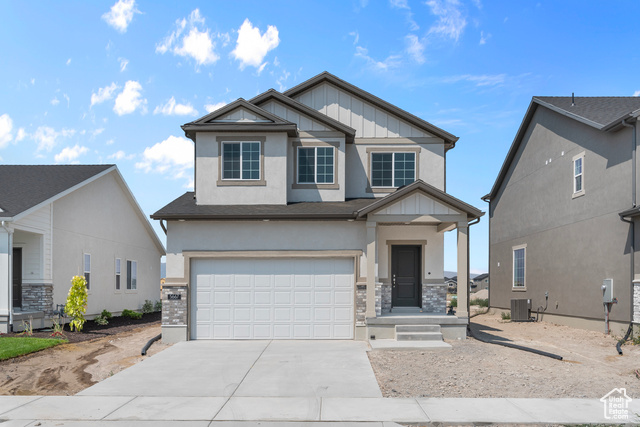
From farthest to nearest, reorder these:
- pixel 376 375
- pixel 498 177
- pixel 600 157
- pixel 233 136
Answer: pixel 498 177
pixel 600 157
pixel 233 136
pixel 376 375

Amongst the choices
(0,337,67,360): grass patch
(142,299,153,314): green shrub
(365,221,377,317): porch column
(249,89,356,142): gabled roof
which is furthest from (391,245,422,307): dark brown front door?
(142,299,153,314): green shrub

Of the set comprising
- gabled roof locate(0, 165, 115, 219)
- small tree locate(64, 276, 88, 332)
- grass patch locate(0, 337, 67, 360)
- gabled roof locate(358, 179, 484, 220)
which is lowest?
grass patch locate(0, 337, 67, 360)

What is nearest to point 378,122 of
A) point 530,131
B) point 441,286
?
point 441,286

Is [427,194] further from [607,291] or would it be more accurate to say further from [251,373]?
[251,373]

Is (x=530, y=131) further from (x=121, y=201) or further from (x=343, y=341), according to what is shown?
(x=121, y=201)

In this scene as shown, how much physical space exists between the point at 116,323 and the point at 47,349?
7.33 m

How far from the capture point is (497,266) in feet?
88.6

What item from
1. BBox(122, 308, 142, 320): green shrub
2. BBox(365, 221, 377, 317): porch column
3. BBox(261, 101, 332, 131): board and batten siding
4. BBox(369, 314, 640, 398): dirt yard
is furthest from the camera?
BBox(122, 308, 142, 320): green shrub

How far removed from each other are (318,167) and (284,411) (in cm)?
991

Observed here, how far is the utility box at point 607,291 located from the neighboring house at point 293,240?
4.92 m

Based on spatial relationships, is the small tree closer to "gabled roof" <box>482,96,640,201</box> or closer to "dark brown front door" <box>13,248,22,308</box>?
"dark brown front door" <box>13,248,22,308</box>


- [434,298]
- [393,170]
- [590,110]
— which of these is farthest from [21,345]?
[590,110]

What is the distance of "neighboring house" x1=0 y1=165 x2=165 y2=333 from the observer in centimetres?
1745

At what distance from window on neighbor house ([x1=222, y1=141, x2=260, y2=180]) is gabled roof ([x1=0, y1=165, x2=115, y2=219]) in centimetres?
668
